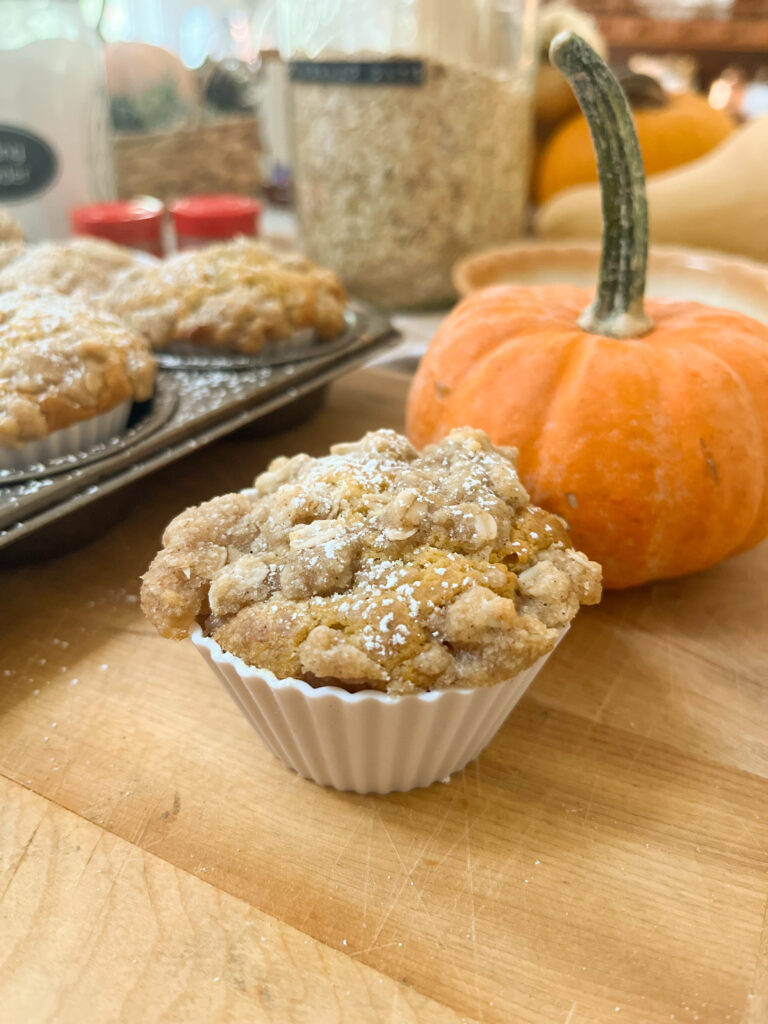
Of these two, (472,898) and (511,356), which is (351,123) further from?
(472,898)

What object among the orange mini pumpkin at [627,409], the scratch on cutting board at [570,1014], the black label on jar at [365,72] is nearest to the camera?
the scratch on cutting board at [570,1014]

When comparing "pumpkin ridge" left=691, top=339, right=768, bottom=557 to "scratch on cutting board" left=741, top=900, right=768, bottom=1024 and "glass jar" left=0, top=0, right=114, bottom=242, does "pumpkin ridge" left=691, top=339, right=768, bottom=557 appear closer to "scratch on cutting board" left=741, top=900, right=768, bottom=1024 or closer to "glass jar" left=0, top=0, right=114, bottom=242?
"scratch on cutting board" left=741, top=900, right=768, bottom=1024

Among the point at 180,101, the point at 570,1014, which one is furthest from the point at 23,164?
the point at 570,1014

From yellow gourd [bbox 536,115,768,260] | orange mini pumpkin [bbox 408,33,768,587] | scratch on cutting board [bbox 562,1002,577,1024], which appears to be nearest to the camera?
scratch on cutting board [bbox 562,1002,577,1024]

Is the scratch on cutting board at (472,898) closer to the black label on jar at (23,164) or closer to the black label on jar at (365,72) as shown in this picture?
the black label on jar at (365,72)

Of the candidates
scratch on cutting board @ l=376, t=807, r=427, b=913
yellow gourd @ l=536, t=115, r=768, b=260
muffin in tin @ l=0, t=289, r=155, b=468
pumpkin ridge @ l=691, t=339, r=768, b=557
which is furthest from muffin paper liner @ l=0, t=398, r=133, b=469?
yellow gourd @ l=536, t=115, r=768, b=260

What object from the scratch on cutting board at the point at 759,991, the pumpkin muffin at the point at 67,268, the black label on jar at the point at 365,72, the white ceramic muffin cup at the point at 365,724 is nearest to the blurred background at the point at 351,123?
the black label on jar at the point at 365,72
